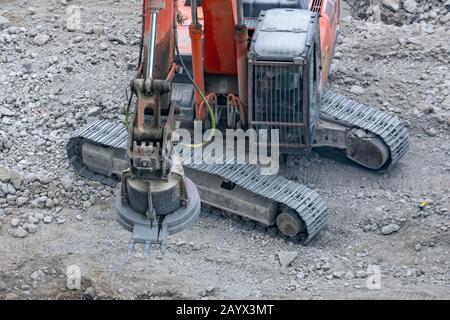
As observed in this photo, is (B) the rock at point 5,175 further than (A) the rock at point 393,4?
No

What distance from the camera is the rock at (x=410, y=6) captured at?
1509 centimetres

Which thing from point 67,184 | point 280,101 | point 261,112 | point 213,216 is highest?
point 280,101

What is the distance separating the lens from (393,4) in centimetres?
1525

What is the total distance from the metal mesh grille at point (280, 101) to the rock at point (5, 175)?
252cm

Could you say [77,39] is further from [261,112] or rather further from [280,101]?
[280,101]

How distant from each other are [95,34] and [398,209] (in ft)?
15.7

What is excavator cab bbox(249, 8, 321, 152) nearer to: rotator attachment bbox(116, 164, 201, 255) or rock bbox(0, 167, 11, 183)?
rotator attachment bbox(116, 164, 201, 255)

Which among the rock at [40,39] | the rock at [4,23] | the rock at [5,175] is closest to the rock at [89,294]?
the rock at [5,175]

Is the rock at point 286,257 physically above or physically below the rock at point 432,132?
below

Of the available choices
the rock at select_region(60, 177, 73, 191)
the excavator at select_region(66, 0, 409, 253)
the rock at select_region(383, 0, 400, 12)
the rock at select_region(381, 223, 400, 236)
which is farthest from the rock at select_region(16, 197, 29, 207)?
the rock at select_region(383, 0, 400, 12)

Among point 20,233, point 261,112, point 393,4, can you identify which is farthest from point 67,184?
point 393,4

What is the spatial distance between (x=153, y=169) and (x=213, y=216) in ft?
10.7

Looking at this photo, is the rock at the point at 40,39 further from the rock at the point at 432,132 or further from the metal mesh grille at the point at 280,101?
the rock at the point at 432,132

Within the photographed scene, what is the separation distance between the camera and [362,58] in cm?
1377
